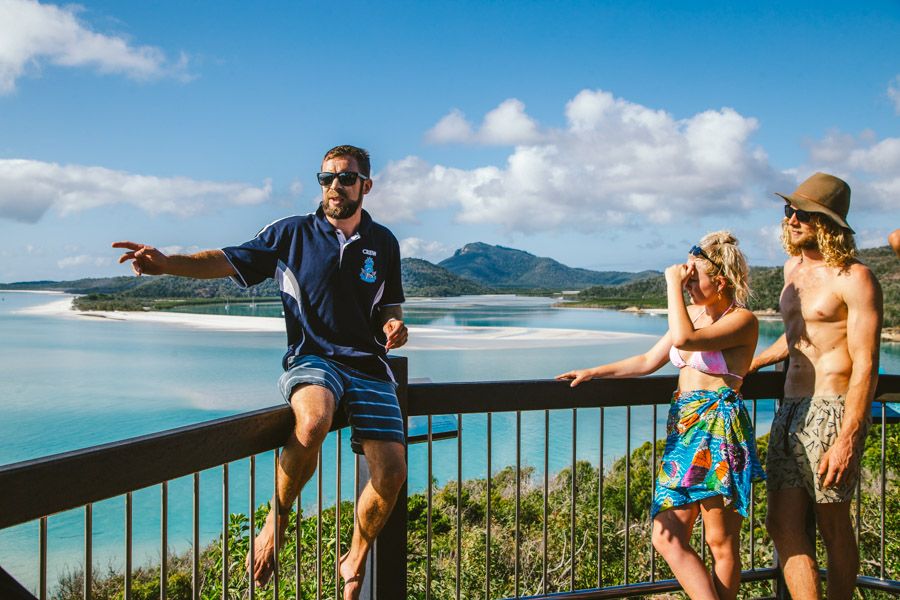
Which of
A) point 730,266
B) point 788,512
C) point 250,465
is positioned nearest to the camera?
point 250,465

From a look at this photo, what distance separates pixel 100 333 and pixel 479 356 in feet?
178

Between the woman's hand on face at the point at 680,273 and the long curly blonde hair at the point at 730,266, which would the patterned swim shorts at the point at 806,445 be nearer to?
the long curly blonde hair at the point at 730,266

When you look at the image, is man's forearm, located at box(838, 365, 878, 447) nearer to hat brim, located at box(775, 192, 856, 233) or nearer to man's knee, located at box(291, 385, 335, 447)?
hat brim, located at box(775, 192, 856, 233)

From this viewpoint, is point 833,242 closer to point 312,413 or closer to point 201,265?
point 312,413

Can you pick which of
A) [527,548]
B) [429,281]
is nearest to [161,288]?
[429,281]

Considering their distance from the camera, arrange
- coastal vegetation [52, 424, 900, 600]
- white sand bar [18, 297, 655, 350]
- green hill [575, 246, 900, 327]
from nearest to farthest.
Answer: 1. coastal vegetation [52, 424, 900, 600]
2. green hill [575, 246, 900, 327]
3. white sand bar [18, 297, 655, 350]

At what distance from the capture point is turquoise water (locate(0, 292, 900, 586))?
111ft

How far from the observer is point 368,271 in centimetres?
248

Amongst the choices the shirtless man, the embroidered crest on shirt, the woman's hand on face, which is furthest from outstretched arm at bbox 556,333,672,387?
the embroidered crest on shirt

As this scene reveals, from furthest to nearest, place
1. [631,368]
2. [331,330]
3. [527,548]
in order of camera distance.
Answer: [527,548], [631,368], [331,330]

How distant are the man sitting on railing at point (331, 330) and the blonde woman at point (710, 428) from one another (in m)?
0.90

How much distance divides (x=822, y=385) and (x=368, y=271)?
1.58 meters

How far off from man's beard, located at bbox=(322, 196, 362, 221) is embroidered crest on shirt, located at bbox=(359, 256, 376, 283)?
17 centimetres

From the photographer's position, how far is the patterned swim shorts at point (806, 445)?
249 cm
